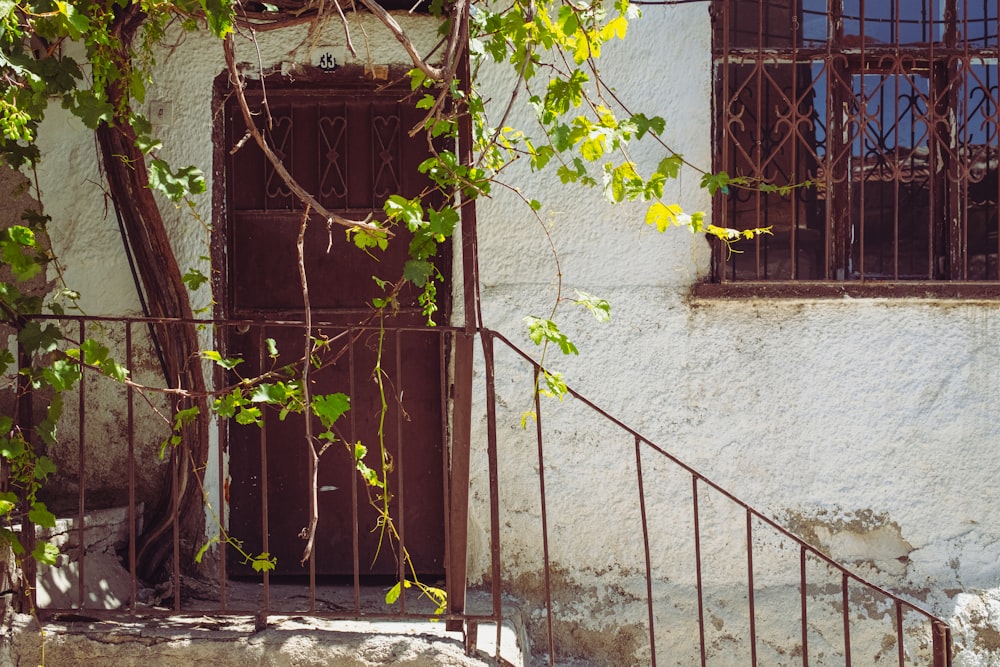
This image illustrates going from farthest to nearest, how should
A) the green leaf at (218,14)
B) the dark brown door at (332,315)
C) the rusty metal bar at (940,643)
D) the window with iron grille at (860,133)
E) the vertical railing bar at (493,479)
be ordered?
1. the dark brown door at (332,315)
2. the window with iron grille at (860,133)
3. the rusty metal bar at (940,643)
4. the vertical railing bar at (493,479)
5. the green leaf at (218,14)

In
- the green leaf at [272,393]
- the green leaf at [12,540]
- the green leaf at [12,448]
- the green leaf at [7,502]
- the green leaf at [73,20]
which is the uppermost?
the green leaf at [73,20]

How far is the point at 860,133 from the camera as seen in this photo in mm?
3691

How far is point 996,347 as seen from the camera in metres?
3.66

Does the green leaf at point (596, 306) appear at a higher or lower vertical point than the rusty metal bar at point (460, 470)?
higher

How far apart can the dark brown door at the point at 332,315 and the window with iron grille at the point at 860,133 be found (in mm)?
1262

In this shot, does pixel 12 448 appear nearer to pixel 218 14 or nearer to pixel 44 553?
pixel 44 553

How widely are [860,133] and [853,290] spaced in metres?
0.61

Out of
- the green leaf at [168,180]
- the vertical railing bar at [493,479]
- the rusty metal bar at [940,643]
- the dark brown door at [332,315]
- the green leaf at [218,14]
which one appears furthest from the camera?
the dark brown door at [332,315]

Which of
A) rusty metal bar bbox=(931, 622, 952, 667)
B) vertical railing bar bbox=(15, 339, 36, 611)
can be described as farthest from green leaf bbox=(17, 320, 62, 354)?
rusty metal bar bbox=(931, 622, 952, 667)

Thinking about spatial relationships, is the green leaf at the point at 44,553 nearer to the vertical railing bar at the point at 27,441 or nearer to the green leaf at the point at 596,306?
the vertical railing bar at the point at 27,441

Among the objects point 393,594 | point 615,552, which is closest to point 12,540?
point 393,594

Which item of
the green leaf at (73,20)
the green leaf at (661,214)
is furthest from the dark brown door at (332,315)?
the green leaf at (661,214)

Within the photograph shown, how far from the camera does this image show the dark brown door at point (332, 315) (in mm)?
3828

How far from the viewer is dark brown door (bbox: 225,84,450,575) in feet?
12.6
